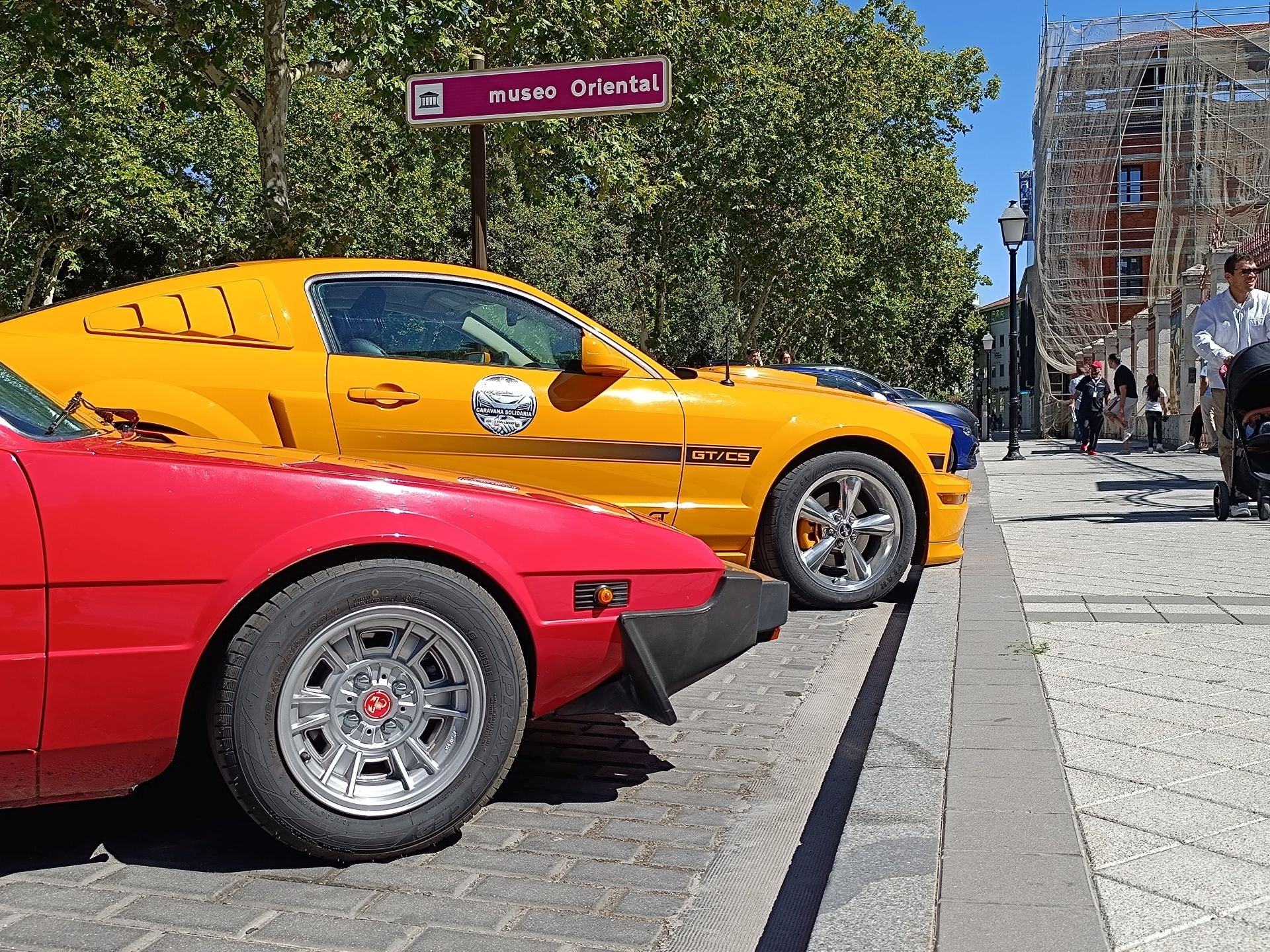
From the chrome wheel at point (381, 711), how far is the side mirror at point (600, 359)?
2.70 meters

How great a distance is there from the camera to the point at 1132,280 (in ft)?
194

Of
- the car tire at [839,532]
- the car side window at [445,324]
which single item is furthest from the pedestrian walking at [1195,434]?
the car side window at [445,324]

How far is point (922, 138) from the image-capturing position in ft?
150

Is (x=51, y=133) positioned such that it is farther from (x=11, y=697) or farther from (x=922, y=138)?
(x=922, y=138)

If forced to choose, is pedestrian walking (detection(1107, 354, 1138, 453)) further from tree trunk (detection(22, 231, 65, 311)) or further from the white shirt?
tree trunk (detection(22, 231, 65, 311))

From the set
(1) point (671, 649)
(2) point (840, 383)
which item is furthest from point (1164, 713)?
(2) point (840, 383)

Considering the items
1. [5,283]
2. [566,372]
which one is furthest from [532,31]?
[5,283]

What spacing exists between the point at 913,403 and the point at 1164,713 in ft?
49.2

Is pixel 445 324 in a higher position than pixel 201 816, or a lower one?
higher

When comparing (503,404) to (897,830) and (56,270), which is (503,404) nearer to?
(897,830)

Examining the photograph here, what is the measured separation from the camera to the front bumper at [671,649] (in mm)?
3391

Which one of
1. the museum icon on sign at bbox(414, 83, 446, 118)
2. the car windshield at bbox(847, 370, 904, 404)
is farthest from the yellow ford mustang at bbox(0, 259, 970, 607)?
the car windshield at bbox(847, 370, 904, 404)

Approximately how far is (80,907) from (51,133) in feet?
82.8

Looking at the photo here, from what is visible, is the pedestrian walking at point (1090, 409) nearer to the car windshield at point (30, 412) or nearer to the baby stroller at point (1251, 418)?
the baby stroller at point (1251, 418)
